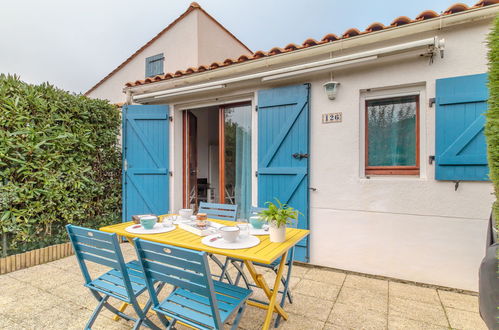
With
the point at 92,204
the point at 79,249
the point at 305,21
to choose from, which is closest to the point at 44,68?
the point at 92,204

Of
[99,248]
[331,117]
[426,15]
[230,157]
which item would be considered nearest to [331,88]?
[331,117]

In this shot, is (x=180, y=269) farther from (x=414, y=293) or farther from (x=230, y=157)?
(x=230, y=157)

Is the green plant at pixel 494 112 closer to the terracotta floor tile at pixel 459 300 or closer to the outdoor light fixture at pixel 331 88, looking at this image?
the terracotta floor tile at pixel 459 300

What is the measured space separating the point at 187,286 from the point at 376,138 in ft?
9.30

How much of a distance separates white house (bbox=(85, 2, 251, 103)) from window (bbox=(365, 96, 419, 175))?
18.8 feet

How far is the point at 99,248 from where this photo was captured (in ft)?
5.63

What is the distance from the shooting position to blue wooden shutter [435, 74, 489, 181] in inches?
101

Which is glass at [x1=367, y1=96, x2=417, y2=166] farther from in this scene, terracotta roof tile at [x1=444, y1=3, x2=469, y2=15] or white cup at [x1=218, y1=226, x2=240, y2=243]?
white cup at [x1=218, y1=226, x2=240, y2=243]

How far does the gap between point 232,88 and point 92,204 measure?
307 centimetres

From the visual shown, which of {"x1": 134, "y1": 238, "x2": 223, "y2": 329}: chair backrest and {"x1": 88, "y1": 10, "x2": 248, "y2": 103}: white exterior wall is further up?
{"x1": 88, "y1": 10, "x2": 248, "y2": 103}: white exterior wall

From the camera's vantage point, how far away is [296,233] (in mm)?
2098

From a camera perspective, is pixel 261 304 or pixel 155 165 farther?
pixel 155 165

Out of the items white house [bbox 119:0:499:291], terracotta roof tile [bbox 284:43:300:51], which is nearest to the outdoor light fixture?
white house [bbox 119:0:499:291]

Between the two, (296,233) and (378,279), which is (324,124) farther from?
(378,279)
